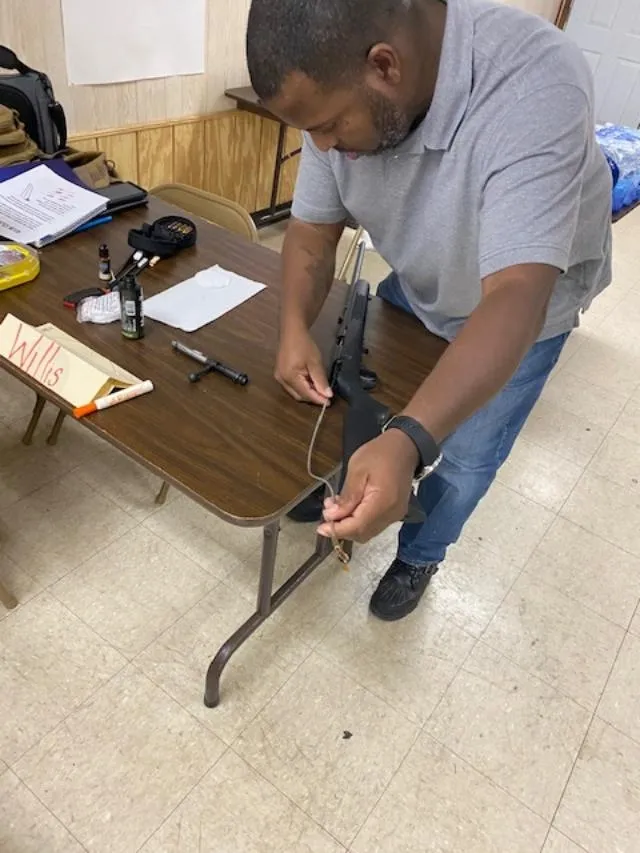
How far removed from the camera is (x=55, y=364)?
3.46ft

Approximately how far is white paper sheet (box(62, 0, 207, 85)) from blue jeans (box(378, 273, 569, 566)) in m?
1.67

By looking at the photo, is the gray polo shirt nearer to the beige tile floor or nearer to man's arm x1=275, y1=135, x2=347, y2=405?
man's arm x1=275, y1=135, x2=347, y2=405

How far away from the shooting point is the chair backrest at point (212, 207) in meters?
1.73

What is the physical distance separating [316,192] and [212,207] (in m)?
0.73

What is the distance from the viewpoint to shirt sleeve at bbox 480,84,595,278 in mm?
775

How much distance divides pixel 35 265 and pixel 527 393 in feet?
3.38

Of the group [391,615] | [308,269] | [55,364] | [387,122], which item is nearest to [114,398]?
[55,364]

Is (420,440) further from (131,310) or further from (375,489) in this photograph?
(131,310)

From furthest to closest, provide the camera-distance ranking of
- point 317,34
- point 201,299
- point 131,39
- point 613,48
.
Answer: point 613,48, point 131,39, point 201,299, point 317,34

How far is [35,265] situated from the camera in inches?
50.8

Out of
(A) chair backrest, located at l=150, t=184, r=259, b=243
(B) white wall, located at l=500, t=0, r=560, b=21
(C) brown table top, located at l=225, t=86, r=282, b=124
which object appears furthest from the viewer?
(B) white wall, located at l=500, t=0, r=560, b=21

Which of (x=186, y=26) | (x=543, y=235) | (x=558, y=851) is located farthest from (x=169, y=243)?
(x=186, y=26)

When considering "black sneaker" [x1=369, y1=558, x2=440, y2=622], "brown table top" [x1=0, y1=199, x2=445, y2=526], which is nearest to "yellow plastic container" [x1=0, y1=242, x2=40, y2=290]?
"brown table top" [x1=0, y1=199, x2=445, y2=526]

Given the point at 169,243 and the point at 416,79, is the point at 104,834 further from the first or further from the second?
the point at 416,79
